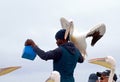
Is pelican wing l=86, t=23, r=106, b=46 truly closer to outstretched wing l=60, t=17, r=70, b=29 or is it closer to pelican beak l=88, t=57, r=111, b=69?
outstretched wing l=60, t=17, r=70, b=29

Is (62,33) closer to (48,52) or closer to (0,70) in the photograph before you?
(48,52)

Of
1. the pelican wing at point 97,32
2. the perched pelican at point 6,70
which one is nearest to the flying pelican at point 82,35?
the pelican wing at point 97,32

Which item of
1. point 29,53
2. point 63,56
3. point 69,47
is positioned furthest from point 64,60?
point 29,53

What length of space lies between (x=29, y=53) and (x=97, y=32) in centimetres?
175

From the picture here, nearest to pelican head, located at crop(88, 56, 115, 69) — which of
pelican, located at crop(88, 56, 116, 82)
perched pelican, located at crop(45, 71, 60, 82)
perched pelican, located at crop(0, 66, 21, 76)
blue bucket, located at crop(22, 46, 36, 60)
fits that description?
pelican, located at crop(88, 56, 116, 82)

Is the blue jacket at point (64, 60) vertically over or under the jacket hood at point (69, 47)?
under

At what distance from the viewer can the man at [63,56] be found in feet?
22.8

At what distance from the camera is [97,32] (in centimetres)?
841

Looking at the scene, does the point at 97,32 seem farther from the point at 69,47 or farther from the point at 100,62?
the point at 69,47

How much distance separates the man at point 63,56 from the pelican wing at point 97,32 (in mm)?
1121

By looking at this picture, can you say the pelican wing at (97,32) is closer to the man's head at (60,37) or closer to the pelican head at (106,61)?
the pelican head at (106,61)

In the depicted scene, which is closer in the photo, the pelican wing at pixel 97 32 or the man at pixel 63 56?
the man at pixel 63 56

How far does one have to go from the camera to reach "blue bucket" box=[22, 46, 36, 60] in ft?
23.1

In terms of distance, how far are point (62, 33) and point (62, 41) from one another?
120 mm
